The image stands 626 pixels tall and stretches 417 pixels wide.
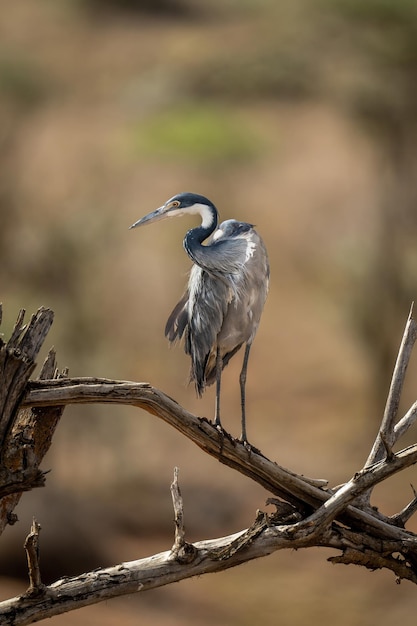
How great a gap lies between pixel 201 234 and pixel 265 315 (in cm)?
1334

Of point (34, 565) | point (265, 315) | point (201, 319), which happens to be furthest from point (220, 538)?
point (265, 315)

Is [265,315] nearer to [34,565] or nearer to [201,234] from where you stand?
[201,234]

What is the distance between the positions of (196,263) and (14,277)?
7.88 meters

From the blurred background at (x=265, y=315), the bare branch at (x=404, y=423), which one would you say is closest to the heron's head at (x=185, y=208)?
the bare branch at (x=404, y=423)

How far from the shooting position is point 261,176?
23000 millimetres

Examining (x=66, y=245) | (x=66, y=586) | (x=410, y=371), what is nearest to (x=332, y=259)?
(x=410, y=371)

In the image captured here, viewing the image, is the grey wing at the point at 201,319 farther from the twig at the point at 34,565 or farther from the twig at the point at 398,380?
the twig at the point at 34,565

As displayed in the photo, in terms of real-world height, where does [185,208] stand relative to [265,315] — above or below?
below

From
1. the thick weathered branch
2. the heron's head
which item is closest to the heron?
the heron's head

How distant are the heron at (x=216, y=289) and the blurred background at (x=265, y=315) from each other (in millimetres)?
2182

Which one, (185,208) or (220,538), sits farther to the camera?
(185,208)

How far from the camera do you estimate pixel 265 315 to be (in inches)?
713

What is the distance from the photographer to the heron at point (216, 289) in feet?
15.6

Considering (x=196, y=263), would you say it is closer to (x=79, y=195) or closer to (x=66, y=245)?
(x=66, y=245)
